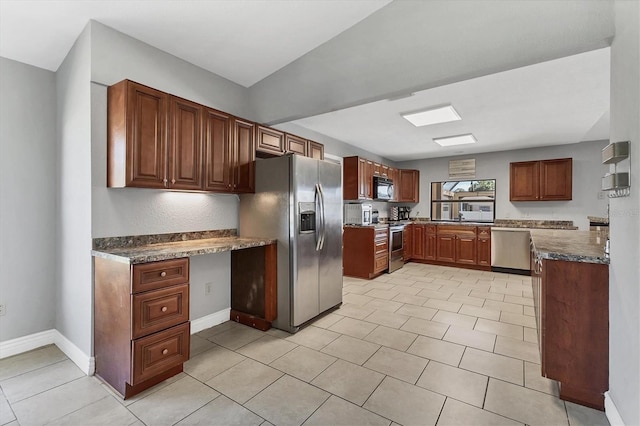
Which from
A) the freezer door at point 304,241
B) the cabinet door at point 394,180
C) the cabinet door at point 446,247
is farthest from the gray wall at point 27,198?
the cabinet door at point 446,247

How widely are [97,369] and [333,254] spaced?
238 centimetres

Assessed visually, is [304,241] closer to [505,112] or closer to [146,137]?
[146,137]

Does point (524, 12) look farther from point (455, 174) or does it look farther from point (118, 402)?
point (455, 174)

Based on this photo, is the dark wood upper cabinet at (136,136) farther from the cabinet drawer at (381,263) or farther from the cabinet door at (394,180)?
the cabinet door at (394,180)

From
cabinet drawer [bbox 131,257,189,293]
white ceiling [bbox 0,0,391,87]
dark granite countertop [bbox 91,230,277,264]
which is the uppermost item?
white ceiling [bbox 0,0,391,87]

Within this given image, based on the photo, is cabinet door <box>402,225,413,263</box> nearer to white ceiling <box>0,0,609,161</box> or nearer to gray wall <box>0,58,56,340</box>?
white ceiling <box>0,0,609,161</box>

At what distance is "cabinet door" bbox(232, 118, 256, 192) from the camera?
124 inches

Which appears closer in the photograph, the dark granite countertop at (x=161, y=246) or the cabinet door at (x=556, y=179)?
the dark granite countertop at (x=161, y=246)

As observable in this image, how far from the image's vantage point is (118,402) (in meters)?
1.96

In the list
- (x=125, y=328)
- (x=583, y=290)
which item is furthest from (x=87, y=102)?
(x=583, y=290)

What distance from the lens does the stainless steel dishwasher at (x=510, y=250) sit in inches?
222

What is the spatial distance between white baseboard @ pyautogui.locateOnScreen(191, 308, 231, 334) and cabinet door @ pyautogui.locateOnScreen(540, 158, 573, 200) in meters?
6.10

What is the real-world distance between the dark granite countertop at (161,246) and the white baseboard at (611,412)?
267 cm

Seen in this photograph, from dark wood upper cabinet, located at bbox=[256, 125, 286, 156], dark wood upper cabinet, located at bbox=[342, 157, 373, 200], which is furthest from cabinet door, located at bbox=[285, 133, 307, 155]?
dark wood upper cabinet, located at bbox=[342, 157, 373, 200]
